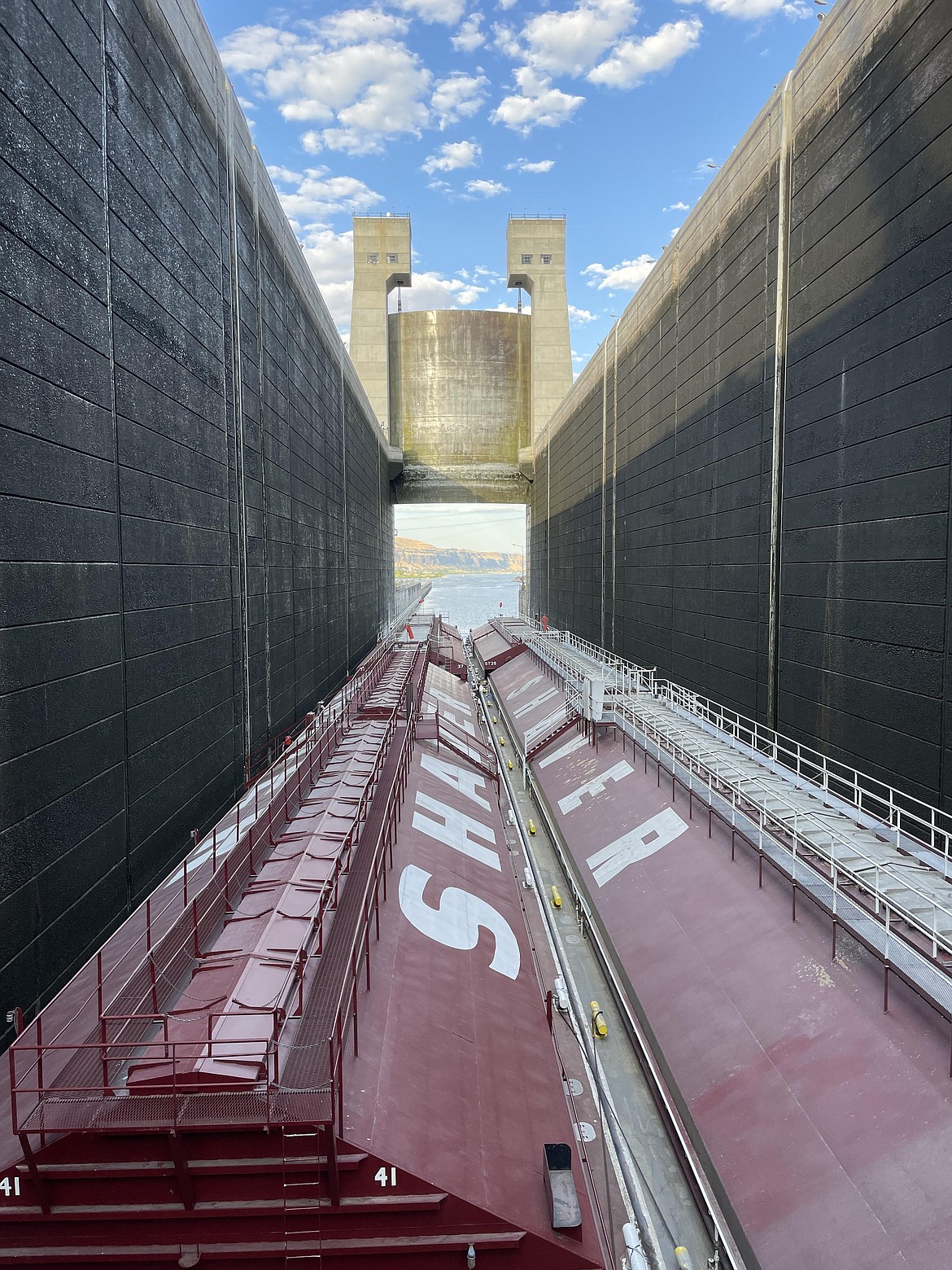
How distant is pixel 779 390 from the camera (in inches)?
642

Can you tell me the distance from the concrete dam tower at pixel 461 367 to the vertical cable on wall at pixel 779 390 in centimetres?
4202

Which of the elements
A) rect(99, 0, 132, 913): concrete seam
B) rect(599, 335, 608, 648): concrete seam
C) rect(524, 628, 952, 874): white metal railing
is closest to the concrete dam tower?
rect(599, 335, 608, 648): concrete seam

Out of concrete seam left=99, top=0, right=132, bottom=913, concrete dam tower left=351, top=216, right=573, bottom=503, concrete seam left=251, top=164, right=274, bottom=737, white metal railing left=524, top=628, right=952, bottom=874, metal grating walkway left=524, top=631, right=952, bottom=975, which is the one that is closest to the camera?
metal grating walkway left=524, top=631, right=952, bottom=975

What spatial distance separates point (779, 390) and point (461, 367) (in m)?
48.3

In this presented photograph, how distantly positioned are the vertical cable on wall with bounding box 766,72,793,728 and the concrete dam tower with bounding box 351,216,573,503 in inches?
1655

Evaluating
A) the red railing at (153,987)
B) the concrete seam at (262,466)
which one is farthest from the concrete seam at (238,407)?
the red railing at (153,987)

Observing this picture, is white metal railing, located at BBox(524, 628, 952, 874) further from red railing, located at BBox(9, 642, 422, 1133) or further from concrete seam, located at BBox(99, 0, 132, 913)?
concrete seam, located at BBox(99, 0, 132, 913)

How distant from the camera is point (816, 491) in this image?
1477cm

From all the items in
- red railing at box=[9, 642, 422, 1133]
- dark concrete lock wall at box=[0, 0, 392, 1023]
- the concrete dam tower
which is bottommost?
red railing at box=[9, 642, 422, 1133]

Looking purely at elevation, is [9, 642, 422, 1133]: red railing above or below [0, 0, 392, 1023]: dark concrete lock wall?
below

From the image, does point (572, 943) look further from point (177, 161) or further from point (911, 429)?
point (177, 161)

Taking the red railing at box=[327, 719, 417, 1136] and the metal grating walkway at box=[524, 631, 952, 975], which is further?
the metal grating walkway at box=[524, 631, 952, 975]

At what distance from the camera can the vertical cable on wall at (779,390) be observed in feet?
52.3

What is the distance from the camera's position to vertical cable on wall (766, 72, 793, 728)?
15.9 metres
